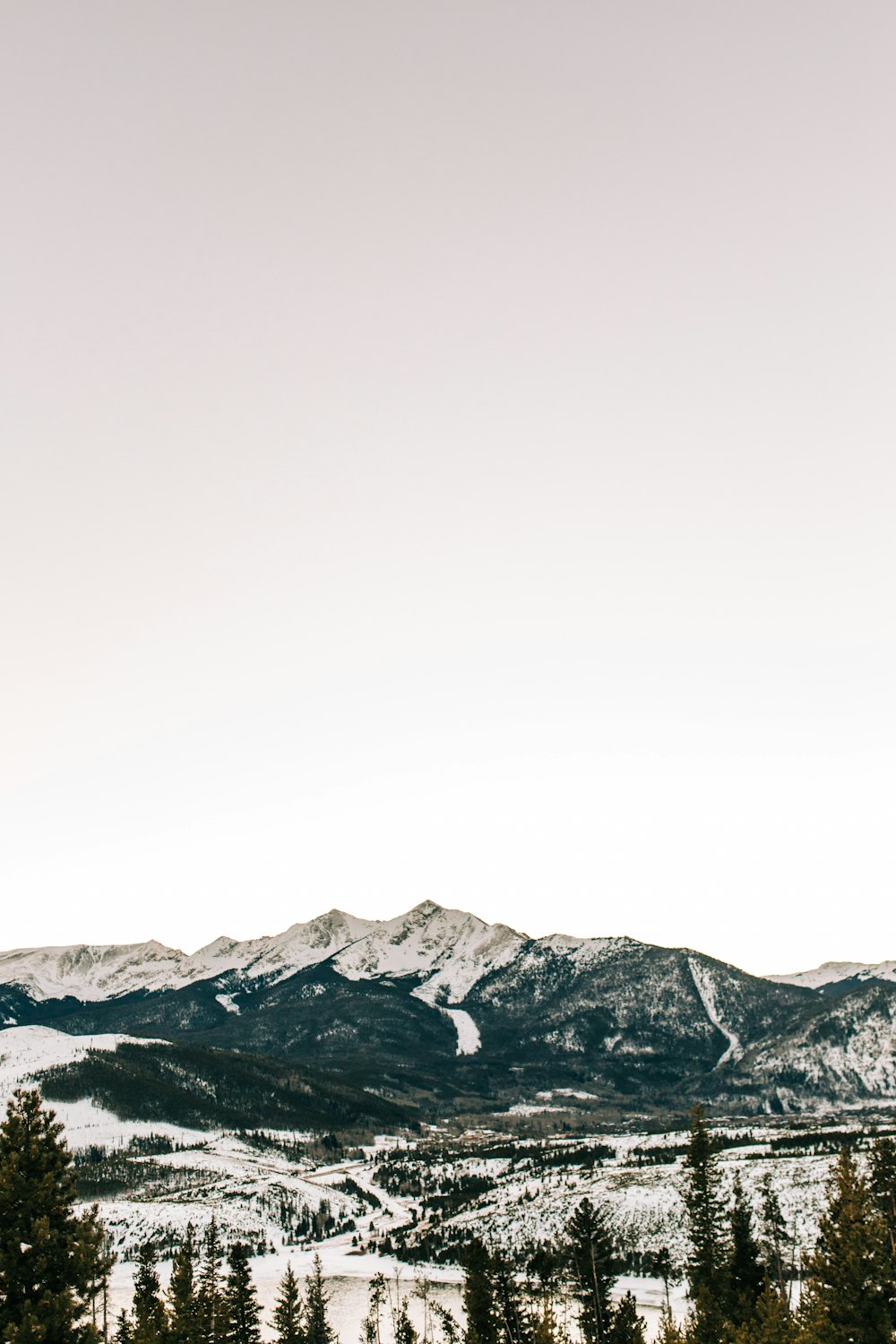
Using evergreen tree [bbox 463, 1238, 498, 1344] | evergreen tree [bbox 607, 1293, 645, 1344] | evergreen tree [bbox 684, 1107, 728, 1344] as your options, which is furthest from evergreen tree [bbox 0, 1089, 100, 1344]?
evergreen tree [bbox 463, 1238, 498, 1344]

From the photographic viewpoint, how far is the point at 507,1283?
243 ft

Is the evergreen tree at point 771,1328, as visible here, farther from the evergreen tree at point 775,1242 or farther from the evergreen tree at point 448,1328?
the evergreen tree at point 775,1242

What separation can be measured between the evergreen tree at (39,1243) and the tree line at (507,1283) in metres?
0.03

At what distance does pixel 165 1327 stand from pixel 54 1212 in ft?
136

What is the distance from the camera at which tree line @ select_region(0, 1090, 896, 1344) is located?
2681 cm

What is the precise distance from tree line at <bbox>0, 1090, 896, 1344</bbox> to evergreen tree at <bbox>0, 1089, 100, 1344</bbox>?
0.11ft

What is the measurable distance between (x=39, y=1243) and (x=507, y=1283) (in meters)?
58.9

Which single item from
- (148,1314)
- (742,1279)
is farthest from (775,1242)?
(148,1314)

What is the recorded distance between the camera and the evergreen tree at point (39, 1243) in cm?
2603

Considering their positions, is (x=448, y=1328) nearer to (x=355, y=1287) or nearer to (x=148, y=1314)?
(x=148, y=1314)

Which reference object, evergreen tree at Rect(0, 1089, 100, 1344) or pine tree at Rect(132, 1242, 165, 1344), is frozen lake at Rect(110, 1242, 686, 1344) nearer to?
pine tree at Rect(132, 1242, 165, 1344)

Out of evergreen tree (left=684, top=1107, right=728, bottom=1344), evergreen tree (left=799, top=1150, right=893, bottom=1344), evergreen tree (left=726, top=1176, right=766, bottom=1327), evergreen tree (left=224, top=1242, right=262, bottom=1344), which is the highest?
evergreen tree (left=799, top=1150, right=893, bottom=1344)

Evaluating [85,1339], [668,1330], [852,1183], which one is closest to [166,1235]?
[668,1330]

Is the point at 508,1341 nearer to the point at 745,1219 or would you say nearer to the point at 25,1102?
the point at 745,1219
